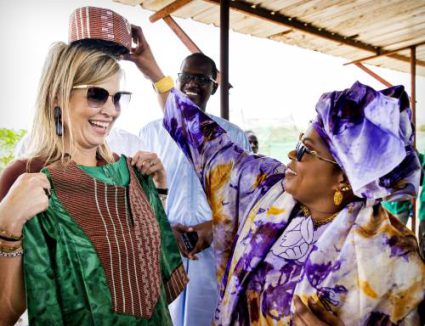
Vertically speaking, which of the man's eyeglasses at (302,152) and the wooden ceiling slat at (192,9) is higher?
the wooden ceiling slat at (192,9)

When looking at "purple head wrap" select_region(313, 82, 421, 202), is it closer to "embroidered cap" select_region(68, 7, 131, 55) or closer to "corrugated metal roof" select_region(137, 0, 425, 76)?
"embroidered cap" select_region(68, 7, 131, 55)

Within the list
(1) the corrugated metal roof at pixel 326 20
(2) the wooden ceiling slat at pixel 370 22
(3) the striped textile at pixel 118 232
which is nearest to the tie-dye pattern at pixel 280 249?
(3) the striped textile at pixel 118 232

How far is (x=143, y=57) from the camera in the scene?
75.9 inches

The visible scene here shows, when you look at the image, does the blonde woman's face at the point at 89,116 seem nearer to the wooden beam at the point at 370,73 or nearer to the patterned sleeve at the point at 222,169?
the patterned sleeve at the point at 222,169

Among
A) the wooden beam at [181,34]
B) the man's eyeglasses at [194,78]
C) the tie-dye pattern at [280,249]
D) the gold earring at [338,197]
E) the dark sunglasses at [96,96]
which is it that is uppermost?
the wooden beam at [181,34]

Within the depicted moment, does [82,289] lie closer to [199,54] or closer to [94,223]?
[94,223]

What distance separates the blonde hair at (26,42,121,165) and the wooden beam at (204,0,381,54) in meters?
2.80

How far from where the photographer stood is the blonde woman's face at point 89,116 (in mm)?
1459

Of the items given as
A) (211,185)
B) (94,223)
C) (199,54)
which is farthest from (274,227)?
(199,54)

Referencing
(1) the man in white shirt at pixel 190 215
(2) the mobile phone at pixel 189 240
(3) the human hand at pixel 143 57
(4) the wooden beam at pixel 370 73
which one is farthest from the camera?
(4) the wooden beam at pixel 370 73

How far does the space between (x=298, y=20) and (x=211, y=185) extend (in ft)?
10.5

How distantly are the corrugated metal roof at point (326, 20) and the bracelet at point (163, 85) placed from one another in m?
2.11

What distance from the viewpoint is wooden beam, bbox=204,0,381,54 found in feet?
13.0

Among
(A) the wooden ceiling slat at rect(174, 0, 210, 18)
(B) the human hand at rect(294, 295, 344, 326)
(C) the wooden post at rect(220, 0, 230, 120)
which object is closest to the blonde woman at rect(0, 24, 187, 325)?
(B) the human hand at rect(294, 295, 344, 326)
